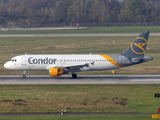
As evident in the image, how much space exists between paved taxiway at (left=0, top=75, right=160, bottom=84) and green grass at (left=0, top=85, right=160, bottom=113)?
114 inches

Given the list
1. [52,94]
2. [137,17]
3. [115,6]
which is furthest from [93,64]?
[115,6]

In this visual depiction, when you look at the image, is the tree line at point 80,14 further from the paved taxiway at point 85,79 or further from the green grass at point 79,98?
the green grass at point 79,98

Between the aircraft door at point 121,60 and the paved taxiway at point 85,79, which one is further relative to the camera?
the aircraft door at point 121,60

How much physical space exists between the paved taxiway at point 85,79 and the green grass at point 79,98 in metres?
2.89

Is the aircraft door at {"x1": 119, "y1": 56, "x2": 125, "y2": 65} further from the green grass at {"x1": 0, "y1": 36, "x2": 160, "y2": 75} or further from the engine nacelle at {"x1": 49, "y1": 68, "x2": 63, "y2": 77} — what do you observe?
the green grass at {"x1": 0, "y1": 36, "x2": 160, "y2": 75}

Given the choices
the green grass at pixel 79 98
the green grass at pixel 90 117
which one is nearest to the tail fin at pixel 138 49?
the green grass at pixel 79 98

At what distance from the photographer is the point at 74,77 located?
47.4 metres

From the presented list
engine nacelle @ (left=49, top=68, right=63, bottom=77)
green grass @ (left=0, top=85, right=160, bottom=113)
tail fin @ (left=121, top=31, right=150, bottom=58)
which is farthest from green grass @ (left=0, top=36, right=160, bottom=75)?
green grass @ (left=0, top=85, right=160, bottom=113)

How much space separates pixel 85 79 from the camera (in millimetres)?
46531

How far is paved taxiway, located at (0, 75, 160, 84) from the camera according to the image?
145 feet

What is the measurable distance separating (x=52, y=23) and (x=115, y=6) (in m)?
46.0

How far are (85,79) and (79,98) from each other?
40.4 ft

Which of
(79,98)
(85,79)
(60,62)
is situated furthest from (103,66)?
(79,98)

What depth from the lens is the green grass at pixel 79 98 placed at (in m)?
29.9
